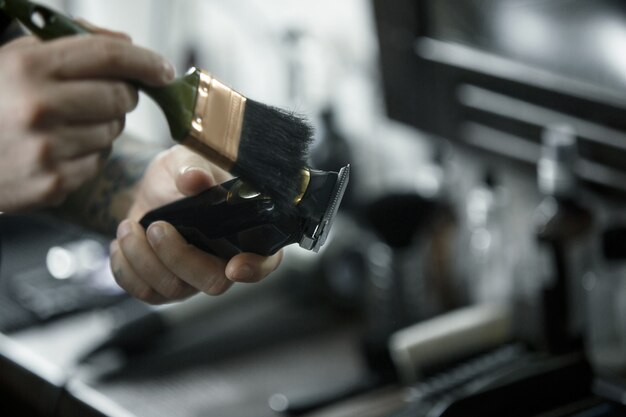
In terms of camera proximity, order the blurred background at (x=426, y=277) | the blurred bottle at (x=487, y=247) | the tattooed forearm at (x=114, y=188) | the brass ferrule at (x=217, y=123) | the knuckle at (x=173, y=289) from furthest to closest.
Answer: the blurred bottle at (x=487, y=247) < the blurred background at (x=426, y=277) < the tattooed forearm at (x=114, y=188) < the knuckle at (x=173, y=289) < the brass ferrule at (x=217, y=123)

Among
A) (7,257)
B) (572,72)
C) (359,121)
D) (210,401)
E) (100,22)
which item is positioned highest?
(572,72)

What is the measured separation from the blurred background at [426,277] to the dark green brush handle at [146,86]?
0.69ft

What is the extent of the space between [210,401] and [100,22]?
3.82ft

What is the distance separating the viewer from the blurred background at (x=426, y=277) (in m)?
0.90

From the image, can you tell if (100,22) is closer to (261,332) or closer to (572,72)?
(261,332)

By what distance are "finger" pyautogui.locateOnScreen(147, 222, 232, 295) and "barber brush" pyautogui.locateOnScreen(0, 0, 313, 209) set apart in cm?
7

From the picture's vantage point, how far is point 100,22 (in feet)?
6.07

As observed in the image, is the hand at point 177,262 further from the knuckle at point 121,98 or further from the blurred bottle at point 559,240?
the blurred bottle at point 559,240

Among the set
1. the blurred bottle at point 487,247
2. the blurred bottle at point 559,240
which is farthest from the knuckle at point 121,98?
the blurred bottle at point 487,247

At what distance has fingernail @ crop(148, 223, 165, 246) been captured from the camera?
57 centimetres

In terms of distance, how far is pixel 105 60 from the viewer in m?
0.54

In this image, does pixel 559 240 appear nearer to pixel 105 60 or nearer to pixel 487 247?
pixel 487 247

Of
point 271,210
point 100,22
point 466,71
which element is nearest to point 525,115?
point 466,71

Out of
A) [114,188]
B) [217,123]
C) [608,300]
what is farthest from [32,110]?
[608,300]
